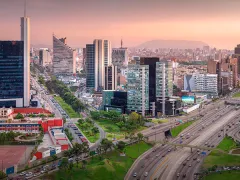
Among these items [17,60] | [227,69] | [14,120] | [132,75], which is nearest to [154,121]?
[132,75]

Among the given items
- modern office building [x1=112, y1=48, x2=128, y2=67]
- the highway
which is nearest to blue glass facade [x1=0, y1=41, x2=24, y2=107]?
the highway

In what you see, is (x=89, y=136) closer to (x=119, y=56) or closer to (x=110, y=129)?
(x=110, y=129)

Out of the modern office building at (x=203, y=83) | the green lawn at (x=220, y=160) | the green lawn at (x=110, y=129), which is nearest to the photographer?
the green lawn at (x=220, y=160)

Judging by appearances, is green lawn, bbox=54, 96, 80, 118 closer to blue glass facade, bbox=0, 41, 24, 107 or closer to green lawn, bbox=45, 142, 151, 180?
blue glass facade, bbox=0, 41, 24, 107

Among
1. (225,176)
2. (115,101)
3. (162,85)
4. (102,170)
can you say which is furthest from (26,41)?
(225,176)

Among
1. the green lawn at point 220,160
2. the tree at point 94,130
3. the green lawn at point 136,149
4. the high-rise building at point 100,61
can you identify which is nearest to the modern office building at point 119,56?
the high-rise building at point 100,61

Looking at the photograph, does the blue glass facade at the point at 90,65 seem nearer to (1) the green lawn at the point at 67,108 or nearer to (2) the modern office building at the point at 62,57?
(1) the green lawn at the point at 67,108

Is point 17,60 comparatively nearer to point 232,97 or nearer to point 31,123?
point 31,123
